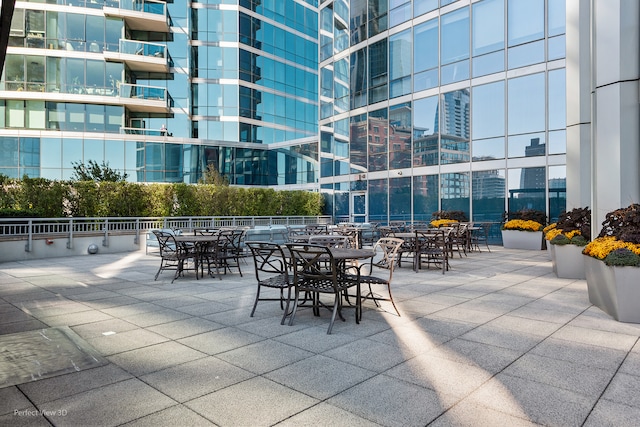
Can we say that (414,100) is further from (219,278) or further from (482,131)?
(219,278)

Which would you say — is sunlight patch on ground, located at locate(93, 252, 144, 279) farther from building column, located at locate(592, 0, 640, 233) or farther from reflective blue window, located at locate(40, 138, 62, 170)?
reflective blue window, located at locate(40, 138, 62, 170)

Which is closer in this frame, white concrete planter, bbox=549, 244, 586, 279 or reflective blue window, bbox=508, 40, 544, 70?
white concrete planter, bbox=549, 244, 586, 279

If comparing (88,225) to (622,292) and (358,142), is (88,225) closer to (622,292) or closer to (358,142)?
(358,142)

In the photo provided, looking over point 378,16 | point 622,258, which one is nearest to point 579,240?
point 622,258

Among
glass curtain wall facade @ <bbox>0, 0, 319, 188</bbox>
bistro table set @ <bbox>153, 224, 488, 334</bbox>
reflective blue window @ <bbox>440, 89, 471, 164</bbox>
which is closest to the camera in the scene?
bistro table set @ <bbox>153, 224, 488, 334</bbox>

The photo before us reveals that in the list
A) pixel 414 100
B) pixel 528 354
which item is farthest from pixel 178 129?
pixel 528 354

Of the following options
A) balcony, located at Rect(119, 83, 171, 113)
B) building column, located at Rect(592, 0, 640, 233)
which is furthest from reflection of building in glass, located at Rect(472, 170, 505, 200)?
balcony, located at Rect(119, 83, 171, 113)

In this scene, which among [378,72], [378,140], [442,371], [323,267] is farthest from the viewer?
[378,72]

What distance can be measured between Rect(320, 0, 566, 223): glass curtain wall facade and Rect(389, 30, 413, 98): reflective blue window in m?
0.05

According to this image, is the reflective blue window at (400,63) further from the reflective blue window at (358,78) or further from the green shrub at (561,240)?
the green shrub at (561,240)

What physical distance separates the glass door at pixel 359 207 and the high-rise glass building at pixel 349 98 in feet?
0.53

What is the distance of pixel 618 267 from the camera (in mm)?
5059

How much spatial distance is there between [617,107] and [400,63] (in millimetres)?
14791

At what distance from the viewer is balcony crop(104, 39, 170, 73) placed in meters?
26.6
